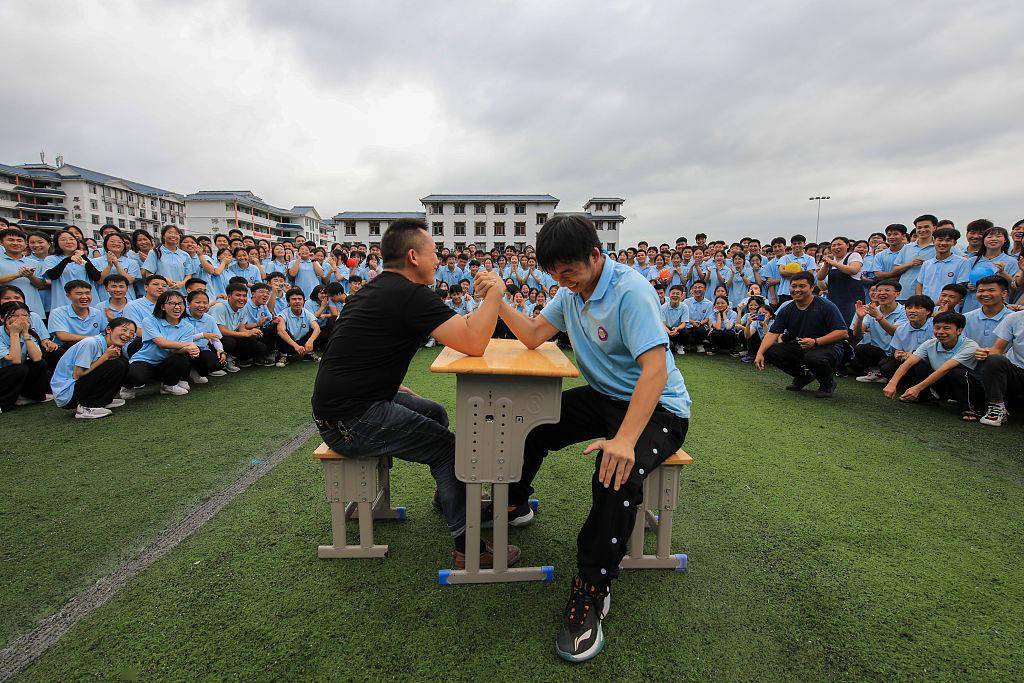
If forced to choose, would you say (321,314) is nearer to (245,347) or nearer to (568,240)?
(245,347)

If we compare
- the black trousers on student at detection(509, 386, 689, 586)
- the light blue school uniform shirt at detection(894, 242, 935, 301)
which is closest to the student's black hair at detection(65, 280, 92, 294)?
the black trousers on student at detection(509, 386, 689, 586)

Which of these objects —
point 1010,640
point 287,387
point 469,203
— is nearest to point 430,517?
point 1010,640

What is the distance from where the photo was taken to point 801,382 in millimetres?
5625

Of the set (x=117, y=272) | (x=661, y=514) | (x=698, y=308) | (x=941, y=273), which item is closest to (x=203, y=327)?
(x=117, y=272)

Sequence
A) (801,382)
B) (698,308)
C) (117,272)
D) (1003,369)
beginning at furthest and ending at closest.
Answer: (698,308) → (117,272) → (801,382) → (1003,369)

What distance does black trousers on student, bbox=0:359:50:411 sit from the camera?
4.62m

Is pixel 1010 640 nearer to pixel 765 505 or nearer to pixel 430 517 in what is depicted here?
pixel 765 505

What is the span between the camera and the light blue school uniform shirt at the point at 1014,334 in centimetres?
443

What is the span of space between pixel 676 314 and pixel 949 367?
13.6ft

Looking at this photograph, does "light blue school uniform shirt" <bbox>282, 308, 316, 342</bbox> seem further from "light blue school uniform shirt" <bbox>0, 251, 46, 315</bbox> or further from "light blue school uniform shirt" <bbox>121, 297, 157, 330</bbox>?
"light blue school uniform shirt" <bbox>0, 251, 46, 315</bbox>

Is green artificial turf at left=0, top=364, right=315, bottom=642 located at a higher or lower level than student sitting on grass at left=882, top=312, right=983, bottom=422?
lower

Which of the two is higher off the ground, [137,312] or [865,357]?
[137,312]

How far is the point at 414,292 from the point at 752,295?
7.70 meters

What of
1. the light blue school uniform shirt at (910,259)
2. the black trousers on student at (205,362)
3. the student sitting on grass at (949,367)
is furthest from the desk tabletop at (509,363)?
the light blue school uniform shirt at (910,259)
